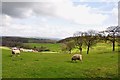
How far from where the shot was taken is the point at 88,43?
3578 inches

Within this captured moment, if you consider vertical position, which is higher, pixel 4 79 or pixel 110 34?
pixel 110 34

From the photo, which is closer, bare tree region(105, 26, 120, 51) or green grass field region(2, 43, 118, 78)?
green grass field region(2, 43, 118, 78)

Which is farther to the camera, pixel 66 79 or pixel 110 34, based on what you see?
pixel 110 34

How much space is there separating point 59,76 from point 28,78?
3268 millimetres

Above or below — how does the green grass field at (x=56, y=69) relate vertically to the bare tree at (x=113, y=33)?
below

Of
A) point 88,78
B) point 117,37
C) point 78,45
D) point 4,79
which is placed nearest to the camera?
point 4,79

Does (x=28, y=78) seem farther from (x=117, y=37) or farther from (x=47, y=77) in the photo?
(x=117, y=37)

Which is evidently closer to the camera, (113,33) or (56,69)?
(56,69)

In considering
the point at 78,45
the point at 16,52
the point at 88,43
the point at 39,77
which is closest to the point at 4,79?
the point at 39,77

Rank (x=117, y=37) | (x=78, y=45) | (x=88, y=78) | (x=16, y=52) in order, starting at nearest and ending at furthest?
(x=88, y=78) → (x=16, y=52) → (x=117, y=37) → (x=78, y=45)

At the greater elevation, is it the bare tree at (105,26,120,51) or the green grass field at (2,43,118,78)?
the bare tree at (105,26,120,51)

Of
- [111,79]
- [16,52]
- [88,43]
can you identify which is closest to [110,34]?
[88,43]

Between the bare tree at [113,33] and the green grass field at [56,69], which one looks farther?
the bare tree at [113,33]

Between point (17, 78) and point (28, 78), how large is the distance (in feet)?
3.43
